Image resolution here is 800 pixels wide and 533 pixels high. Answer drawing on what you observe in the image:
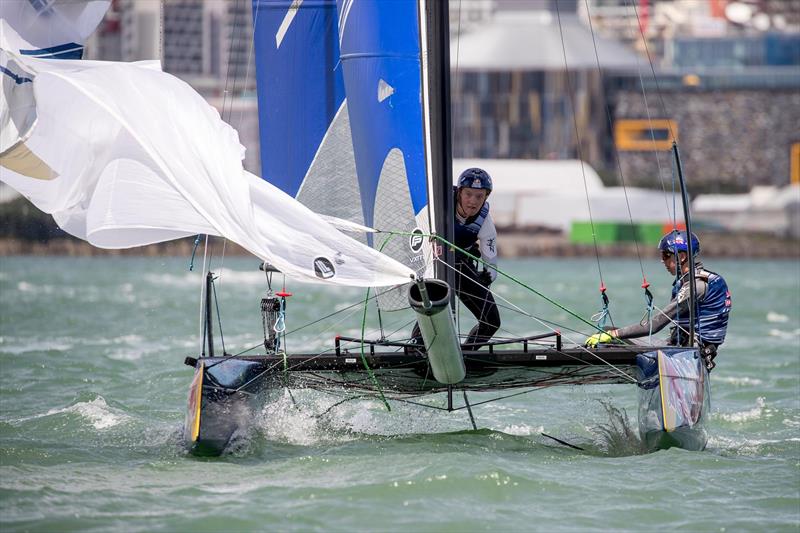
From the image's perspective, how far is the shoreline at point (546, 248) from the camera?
1809 inches

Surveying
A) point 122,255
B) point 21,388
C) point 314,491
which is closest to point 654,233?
point 122,255

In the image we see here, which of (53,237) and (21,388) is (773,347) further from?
(53,237)

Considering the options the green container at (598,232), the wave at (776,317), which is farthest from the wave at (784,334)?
the green container at (598,232)

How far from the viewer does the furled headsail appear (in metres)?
6.70

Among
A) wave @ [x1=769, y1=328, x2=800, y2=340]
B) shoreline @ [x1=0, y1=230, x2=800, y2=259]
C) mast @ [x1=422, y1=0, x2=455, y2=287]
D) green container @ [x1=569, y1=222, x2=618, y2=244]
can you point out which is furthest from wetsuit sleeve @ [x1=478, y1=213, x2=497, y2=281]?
green container @ [x1=569, y1=222, x2=618, y2=244]

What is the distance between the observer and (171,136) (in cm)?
643

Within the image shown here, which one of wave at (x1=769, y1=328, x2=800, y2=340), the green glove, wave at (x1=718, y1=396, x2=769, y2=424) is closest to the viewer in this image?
the green glove

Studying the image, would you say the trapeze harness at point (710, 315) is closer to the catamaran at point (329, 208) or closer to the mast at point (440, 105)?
the catamaran at point (329, 208)

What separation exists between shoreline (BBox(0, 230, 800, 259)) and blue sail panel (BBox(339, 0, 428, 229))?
3886 centimetres

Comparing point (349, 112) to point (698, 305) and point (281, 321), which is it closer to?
point (281, 321)

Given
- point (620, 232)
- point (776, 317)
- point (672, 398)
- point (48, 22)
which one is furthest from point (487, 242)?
point (620, 232)

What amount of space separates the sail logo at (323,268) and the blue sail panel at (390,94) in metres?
0.66

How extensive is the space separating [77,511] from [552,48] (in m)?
54.6

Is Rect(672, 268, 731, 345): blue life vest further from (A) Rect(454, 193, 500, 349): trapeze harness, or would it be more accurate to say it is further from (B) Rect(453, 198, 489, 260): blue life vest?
(B) Rect(453, 198, 489, 260): blue life vest
